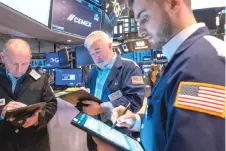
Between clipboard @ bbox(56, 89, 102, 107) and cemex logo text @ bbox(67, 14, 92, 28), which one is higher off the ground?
cemex logo text @ bbox(67, 14, 92, 28)

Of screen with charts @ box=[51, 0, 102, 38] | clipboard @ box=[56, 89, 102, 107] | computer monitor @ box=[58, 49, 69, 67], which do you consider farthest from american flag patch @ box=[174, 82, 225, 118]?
computer monitor @ box=[58, 49, 69, 67]

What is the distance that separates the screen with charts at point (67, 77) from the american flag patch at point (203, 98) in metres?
6.79

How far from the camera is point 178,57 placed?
2.79ft

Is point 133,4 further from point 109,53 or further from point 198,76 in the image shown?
point 109,53

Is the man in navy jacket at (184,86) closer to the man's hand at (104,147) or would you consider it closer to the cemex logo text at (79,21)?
the man's hand at (104,147)

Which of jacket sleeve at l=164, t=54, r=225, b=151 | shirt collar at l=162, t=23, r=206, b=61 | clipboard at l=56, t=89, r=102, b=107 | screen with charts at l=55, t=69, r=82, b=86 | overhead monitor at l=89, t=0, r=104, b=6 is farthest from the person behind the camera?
screen with charts at l=55, t=69, r=82, b=86

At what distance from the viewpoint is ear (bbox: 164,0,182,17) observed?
2.99 feet

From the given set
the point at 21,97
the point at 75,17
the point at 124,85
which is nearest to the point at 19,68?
the point at 21,97

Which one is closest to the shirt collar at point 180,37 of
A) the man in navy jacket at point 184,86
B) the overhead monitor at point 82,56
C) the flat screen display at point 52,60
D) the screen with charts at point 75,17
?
the man in navy jacket at point 184,86

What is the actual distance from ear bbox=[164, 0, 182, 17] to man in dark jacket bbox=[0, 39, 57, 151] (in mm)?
1509

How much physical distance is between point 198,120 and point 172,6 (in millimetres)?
424

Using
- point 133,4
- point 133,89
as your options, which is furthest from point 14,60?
point 133,4

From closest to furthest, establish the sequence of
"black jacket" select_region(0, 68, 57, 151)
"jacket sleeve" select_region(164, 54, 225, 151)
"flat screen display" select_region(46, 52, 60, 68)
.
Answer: "jacket sleeve" select_region(164, 54, 225, 151), "black jacket" select_region(0, 68, 57, 151), "flat screen display" select_region(46, 52, 60, 68)

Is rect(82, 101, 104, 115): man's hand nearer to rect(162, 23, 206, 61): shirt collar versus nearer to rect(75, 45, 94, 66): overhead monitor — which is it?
rect(162, 23, 206, 61): shirt collar
